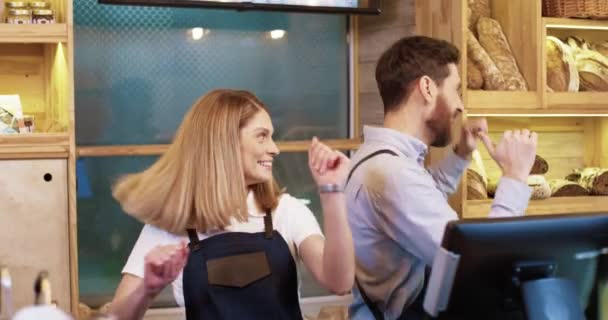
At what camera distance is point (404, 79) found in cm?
292

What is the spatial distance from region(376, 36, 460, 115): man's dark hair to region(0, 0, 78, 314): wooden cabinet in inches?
51.4

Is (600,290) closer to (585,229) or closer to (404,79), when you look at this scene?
(585,229)

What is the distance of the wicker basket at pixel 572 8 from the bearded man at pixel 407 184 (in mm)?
1580

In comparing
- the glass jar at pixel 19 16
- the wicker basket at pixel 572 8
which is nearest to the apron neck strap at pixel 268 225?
the glass jar at pixel 19 16

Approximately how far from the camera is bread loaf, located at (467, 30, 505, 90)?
4.18 m

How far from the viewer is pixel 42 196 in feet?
12.0

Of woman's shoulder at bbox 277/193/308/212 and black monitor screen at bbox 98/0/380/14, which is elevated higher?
black monitor screen at bbox 98/0/380/14

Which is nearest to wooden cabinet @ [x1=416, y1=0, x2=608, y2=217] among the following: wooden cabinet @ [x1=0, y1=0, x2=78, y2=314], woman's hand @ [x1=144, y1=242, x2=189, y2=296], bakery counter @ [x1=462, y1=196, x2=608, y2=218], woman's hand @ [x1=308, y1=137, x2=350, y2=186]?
bakery counter @ [x1=462, y1=196, x2=608, y2=218]

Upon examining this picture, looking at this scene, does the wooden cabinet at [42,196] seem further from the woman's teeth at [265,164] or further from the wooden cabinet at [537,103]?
the wooden cabinet at [537,103]

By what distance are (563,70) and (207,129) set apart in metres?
2.37

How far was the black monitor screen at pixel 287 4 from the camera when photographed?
382cm

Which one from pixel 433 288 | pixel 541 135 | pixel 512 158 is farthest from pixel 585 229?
pixel 541 135

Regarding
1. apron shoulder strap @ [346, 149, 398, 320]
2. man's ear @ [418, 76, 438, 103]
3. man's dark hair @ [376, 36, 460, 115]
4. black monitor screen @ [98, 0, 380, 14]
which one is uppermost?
black monitor screen @ [98, 0, 380, 14]

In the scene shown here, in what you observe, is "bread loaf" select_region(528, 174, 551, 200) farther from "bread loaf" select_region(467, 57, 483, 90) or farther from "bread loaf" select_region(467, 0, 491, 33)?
"bread loaf" select_region(467, 0, 491, 33)
